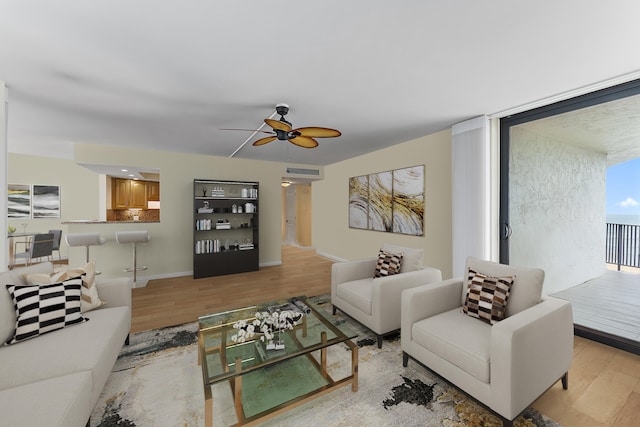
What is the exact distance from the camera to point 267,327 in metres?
1.91

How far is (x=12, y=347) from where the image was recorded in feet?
5.11

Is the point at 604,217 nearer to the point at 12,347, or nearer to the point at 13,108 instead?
the point at 12,347

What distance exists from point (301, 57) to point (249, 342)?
2215mm

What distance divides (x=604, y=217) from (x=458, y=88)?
2418 millimetres

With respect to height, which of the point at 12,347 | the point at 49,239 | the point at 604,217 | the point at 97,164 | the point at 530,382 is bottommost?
the point at 530,382

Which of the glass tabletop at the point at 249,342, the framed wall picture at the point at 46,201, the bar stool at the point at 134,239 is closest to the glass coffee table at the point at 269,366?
the glass tabletop at the point at 249,342

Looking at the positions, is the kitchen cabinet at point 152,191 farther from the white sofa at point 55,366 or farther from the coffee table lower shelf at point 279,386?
the coffee table lower shelf at point 279,386

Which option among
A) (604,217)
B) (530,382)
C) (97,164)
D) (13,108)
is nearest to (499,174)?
(604,217)

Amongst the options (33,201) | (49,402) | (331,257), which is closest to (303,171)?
(331,257)

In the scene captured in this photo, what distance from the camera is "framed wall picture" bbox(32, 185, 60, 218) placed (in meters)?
5.76

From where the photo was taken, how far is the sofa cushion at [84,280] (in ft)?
6.23

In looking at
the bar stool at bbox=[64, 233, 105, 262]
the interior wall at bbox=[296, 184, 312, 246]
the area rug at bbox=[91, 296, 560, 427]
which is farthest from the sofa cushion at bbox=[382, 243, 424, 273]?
the interior wall at bbox=[296, 184, 312, 246]

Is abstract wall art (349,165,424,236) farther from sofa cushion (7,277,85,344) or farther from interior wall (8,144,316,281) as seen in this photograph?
sofa cushion (7,277,85,344)

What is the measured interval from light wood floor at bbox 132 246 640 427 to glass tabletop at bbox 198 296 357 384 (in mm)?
1135
